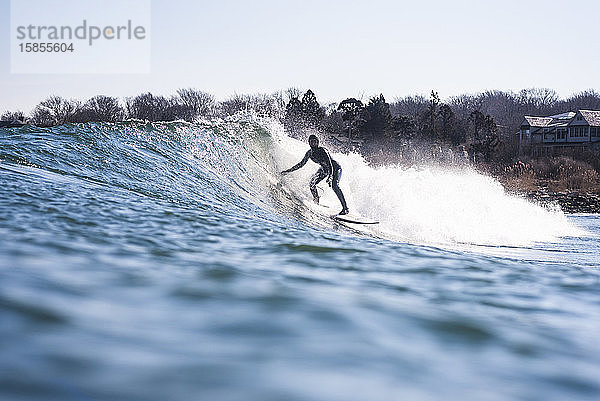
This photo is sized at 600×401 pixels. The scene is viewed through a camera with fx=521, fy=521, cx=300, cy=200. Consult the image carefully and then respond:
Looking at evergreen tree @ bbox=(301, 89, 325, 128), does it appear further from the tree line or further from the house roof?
the house roof

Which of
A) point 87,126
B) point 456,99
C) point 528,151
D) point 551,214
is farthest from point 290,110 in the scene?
point 456,99

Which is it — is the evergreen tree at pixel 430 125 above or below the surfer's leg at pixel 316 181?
above

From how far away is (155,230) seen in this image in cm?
445

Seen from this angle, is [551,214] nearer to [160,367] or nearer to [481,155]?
[160,367]

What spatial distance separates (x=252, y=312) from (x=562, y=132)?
219ft

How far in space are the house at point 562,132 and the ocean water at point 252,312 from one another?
51.9 metres

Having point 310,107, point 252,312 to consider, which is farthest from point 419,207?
point 310,107

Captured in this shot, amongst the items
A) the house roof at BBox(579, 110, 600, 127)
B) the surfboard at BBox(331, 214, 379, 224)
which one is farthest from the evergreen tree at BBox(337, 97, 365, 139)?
the surfboard at BBox(331, 214, 379, 224)

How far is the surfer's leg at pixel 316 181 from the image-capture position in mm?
12140

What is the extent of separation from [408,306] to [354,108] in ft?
151

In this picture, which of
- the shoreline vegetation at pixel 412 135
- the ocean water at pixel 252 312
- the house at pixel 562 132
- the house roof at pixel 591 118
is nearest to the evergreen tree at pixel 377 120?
the shoreline vegetation at pixel 412 135

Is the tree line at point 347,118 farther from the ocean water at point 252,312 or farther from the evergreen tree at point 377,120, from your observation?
the ocean water at point 252,312

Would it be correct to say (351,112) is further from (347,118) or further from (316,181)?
(316,181)

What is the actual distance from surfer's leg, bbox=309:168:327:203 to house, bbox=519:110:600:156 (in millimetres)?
44366
